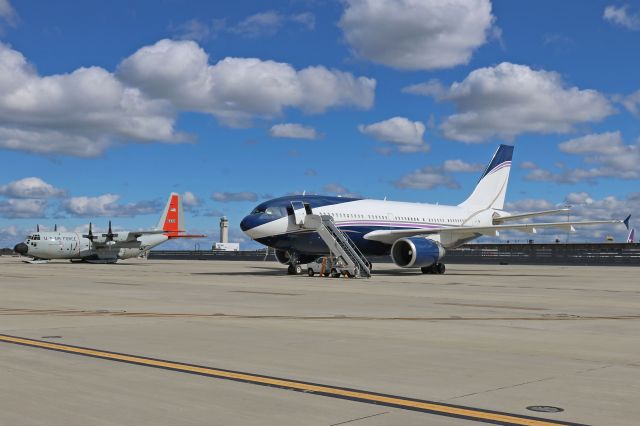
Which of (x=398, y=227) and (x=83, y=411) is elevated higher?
(x=398, y=227)

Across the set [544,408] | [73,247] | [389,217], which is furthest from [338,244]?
[73,247]

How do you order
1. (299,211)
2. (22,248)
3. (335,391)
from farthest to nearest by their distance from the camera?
(22,248) → (299,211) → (335,391)

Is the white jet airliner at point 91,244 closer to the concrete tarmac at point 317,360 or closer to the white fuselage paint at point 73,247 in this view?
the white fuselage paint at point 73,247

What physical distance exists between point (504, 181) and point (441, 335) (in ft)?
146

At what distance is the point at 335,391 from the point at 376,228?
3534cm

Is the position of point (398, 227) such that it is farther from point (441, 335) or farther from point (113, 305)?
point (441, 335)

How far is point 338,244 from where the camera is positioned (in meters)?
38.3

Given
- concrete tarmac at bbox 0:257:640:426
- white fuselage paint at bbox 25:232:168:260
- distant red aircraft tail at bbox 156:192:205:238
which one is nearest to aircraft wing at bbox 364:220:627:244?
concrete tarmac at bbox 0:257:640:426

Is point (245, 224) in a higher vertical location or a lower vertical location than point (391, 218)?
lower

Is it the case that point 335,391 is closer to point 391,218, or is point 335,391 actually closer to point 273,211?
point 273,211

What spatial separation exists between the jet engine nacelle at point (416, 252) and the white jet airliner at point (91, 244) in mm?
36355

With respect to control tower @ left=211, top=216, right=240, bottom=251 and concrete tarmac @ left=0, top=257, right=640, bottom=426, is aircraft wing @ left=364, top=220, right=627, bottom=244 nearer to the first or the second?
concrete tarmac @ left=0, top=257, right=640, bottom=426

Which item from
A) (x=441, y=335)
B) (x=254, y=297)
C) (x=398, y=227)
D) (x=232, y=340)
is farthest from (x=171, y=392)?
(x=398, y=227)

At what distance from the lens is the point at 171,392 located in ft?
24.1
